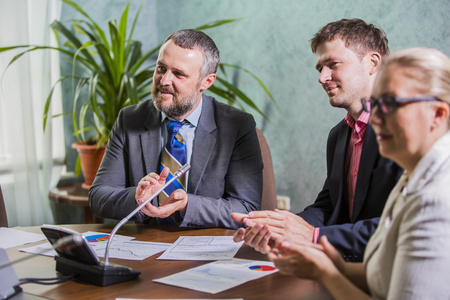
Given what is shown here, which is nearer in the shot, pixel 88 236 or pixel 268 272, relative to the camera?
pixel 268 272

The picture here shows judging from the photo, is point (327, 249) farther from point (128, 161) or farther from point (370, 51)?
point (128, 161)

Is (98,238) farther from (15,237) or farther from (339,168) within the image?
(339,168)

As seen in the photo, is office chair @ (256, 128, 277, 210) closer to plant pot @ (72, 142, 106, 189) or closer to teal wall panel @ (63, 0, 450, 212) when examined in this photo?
teal wall panel @ (63, 0, 450, 212)

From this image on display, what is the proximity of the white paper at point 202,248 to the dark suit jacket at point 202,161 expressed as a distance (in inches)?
11.0

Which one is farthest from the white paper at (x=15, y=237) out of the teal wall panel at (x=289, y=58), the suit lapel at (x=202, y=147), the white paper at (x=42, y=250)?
the teal wall panel at (x=289, y=58)

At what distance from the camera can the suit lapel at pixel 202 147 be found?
6.76 feet

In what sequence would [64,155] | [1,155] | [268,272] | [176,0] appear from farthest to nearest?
1. [176,0]
2. [64,155]
3. [1,155]
4. [268,272]

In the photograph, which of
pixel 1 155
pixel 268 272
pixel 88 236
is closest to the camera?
pixel 268 272

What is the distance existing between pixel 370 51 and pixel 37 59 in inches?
78.1

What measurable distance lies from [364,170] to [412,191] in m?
0.78

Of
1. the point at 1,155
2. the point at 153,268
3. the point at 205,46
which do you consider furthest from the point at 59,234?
the point at 1,155

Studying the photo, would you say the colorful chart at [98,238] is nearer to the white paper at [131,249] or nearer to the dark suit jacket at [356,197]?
the white paper at [131,249]

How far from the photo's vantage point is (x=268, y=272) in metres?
1.34

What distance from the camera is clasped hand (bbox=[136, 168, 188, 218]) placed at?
1.77 metres
